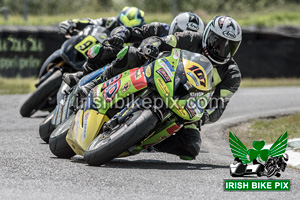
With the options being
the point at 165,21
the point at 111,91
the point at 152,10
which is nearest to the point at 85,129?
the point at 111,91

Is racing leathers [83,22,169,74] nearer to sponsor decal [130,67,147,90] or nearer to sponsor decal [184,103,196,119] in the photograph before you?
sponsor decal [130,67,147,90]

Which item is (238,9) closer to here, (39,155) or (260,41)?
(260,41)

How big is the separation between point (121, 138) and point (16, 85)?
35.9 feet

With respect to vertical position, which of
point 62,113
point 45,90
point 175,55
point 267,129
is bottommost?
point 267,129

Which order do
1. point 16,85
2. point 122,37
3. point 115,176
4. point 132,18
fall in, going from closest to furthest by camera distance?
point 115,176 → point 122,37 → point 132,18 → point 16,85

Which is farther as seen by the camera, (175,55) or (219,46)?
(219,46)

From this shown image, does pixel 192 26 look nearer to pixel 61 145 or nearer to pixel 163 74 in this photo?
pixel 163 74

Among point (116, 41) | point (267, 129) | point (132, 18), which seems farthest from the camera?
point (267, 129)

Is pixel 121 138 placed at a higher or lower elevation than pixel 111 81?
lower

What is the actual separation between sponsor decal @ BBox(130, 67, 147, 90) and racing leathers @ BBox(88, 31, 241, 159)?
9.7 inches

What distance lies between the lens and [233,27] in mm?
6051

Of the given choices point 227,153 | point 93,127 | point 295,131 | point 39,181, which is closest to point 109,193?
point 39,181

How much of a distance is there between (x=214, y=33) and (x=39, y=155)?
209cm

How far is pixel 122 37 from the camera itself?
23.0 feet
